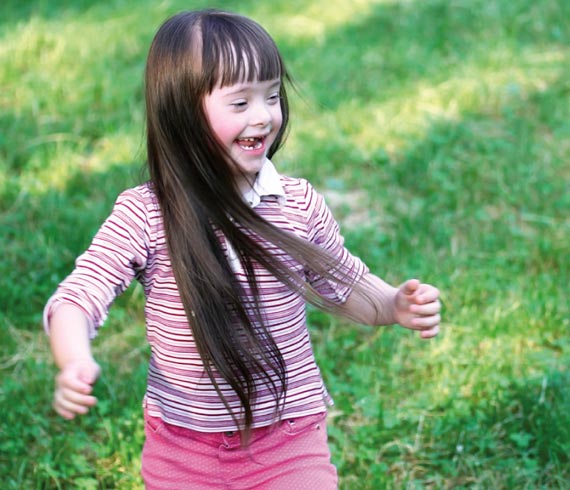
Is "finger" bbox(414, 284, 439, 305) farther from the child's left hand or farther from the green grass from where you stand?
the green grass

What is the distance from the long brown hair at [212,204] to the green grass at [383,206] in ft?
2.48

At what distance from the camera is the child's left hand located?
6.63 feet

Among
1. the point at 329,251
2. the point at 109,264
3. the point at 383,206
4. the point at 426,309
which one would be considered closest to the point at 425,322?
the point at 426,309

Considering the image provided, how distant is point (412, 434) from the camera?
110 inches

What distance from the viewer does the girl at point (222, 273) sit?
197 cm

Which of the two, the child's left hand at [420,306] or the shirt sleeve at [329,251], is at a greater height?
the shirt sleeve at [329,251]

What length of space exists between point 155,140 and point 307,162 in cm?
242

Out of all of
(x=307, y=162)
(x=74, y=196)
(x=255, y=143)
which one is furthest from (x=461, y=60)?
(x=255, y=143)

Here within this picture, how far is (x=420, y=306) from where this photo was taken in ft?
6.65

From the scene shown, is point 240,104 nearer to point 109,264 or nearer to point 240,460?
point 109,264

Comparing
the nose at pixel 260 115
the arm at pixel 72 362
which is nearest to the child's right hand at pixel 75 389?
the arm at pixel 72 362

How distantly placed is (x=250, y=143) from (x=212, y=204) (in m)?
0.14

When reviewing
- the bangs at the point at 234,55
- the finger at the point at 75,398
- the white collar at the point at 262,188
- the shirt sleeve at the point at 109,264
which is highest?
the bangs at the point at 234,55

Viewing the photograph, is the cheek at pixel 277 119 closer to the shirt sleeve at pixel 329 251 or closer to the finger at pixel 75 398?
the shirt sleeve at pixel 329 251
